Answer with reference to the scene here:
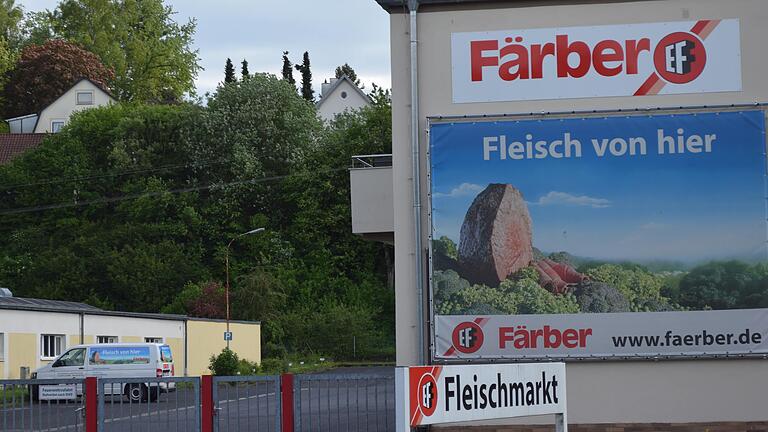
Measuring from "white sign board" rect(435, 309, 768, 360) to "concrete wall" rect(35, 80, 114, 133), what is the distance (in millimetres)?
77966

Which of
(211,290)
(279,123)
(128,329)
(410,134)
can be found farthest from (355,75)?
(410,134)

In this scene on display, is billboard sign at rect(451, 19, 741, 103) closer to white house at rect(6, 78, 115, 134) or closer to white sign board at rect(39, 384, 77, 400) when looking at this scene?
white sign board at rect(39, 384, 77, 400)

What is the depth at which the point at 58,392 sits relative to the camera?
16297 millimetres

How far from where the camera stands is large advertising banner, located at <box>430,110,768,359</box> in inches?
646

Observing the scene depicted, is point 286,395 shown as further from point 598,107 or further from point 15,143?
point 15,143

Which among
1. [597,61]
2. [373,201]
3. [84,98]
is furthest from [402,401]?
[84,98]

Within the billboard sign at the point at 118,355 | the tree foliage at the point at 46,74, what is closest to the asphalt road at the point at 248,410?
the billboard sign at the point at 118,355

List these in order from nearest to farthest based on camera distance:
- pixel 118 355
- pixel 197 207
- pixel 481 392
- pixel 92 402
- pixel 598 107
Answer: pixel 481 392, pixel 92 402, pixel 598 107, pixel 118 355, pixel 197 207

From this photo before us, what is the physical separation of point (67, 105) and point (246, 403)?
270 feet

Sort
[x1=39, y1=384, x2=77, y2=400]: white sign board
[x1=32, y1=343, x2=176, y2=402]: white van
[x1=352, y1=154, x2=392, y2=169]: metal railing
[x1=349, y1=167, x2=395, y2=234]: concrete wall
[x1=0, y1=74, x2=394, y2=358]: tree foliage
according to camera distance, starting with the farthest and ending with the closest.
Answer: [x1=0, y1=74, x2=394, y2=358]: tree foliage, [x1=32, y1=343, x2=176, y2=402]: white van, [x1=352, y1=154, x2=392, y2=169]: metal railing, [x1=349, y1=167, x2=395, y2=234]: concrete wall, [x1=39, y1=384, x2=77, y2=400]: white sign board

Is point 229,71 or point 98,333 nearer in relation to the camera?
point 98,333

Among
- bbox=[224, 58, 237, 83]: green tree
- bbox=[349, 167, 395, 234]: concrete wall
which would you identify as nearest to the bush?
bbox=[349, 167, 395, 234]: concrete wall

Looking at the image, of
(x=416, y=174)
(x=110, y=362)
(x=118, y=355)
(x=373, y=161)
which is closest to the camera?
(x=416, y=174)

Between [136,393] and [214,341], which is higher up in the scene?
[136,393]
